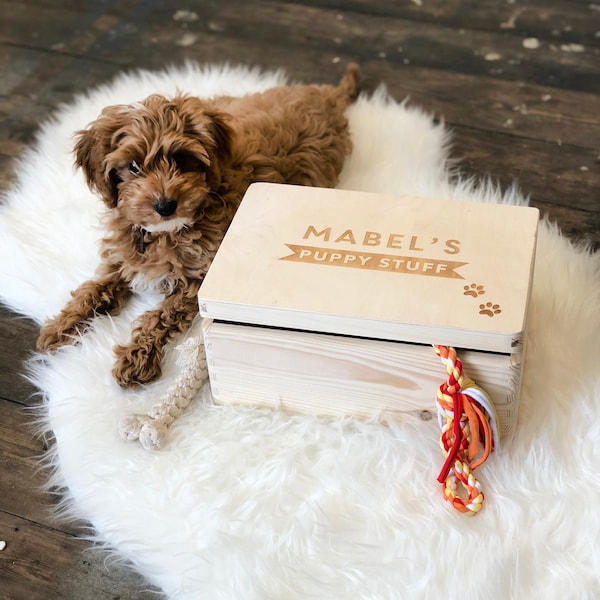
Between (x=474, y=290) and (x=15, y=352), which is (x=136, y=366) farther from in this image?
(x=474, y=290)

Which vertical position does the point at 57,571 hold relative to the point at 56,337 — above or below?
below

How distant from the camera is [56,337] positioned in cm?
156

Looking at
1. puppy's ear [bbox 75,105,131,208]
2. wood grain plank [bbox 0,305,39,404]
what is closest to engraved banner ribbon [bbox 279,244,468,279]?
puppy's ear [bbox 75,105,131,208]

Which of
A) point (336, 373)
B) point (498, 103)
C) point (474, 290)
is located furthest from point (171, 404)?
point (498, 103)

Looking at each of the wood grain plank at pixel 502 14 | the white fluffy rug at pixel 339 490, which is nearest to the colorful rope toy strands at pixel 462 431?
the white fluffy rug at pixel 339 490

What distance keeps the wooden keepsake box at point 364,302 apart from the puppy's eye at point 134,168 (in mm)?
215

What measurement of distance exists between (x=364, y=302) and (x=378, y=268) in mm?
82

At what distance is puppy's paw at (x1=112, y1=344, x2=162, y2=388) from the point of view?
1444 mm

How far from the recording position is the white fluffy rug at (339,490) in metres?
1.15

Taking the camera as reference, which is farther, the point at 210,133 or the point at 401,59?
the point at 401,59

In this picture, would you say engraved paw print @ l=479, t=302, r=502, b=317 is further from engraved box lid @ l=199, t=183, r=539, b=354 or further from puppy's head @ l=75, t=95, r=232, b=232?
puppy's head @ l=75, t=95, r=232, b=232

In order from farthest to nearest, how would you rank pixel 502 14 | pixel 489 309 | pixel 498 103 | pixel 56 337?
pixel 502 14, pixel 498 103, pixel 56 337, pixel 489 309

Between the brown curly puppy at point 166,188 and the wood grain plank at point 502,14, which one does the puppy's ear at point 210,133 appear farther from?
the wood grain plank at point 502,14

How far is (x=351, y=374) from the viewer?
1.27m
